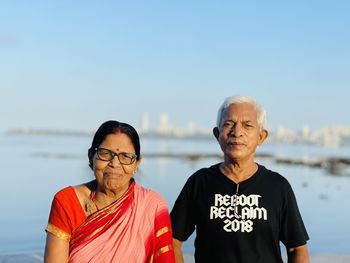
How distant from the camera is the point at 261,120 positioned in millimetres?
2500

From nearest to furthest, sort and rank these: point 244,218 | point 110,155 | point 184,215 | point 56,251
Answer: point 56,251, point 110,155, point 244,218, point 184,215

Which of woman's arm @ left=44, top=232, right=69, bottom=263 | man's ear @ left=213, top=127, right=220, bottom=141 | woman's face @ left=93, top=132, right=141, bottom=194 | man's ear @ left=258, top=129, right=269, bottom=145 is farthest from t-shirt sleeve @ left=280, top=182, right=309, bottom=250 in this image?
woman's arm @ left=44, top=232, right=69, bottom=263

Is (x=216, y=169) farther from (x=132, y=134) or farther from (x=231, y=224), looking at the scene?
(x=132, y=134)

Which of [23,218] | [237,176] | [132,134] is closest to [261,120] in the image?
[237,176]

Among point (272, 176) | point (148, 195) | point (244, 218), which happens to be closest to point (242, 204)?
point (244, 218)

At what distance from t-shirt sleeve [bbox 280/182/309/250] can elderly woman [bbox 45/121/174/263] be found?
1.87 feet

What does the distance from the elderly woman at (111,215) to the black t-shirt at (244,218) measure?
0.21 m

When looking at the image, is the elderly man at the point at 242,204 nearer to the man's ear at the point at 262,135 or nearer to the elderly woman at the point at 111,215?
the man's ear at the point at 262,135

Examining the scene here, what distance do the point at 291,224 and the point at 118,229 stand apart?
0.85 meters

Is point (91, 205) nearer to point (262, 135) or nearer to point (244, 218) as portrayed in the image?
point (244, 218)

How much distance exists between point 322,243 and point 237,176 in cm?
681

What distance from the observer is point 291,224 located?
242cm

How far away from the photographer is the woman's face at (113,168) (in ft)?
7.39

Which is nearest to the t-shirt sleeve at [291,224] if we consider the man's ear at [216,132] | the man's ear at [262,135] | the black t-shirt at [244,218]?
the black t-shirt at [244,218]
